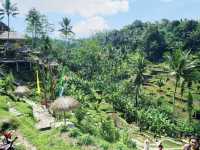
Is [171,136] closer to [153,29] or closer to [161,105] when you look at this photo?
[161,105]

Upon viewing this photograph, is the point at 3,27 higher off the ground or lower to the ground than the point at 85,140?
higher

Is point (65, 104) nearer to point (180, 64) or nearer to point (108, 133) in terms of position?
point (108, 133)

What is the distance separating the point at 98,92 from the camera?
75312 millimetres

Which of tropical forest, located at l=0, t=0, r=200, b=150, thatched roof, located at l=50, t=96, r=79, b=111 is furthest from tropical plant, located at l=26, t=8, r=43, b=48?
thatched roof, located at l=50, t=96, r=79, b=111

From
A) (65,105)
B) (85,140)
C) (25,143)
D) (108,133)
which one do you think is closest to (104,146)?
(85,140)

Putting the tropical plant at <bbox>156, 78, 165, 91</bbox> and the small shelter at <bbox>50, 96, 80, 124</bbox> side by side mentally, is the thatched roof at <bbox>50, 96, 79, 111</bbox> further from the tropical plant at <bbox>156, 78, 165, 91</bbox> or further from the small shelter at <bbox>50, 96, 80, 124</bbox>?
the tropical plant at <bbox>156, 78, 165, 91</bbox>

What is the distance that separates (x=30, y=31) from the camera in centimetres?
10088

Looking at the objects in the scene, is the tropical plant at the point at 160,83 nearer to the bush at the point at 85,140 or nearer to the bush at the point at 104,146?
the bush at the point at 85,140

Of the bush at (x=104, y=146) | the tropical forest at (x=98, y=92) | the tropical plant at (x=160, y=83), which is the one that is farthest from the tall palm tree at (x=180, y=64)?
the bush at (x=104, y=146)

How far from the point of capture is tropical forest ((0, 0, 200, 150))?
85.4 ft

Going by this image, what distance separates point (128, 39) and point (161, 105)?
61348 millimetres

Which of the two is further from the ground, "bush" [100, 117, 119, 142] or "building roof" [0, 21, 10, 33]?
"building roof" [0, 21, 10, 33]

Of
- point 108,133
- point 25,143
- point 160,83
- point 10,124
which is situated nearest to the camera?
point 25,143

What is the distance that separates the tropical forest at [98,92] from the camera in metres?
26.0
